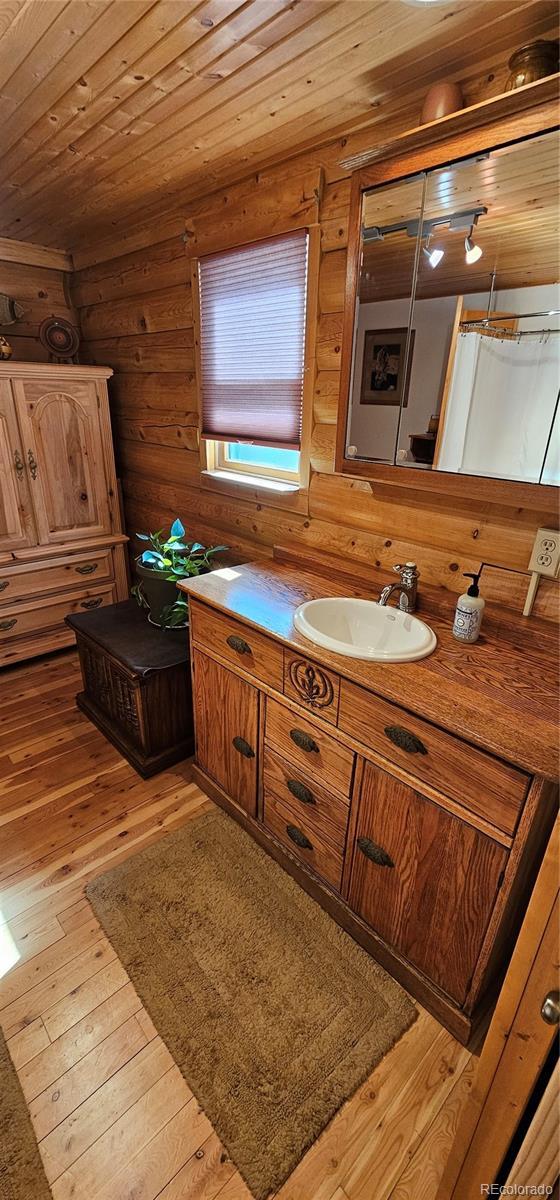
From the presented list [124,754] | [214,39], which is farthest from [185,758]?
[214,39]

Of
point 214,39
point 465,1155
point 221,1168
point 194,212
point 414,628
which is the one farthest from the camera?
point 194,212

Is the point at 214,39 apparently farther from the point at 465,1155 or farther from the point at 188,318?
the point at 465,1155

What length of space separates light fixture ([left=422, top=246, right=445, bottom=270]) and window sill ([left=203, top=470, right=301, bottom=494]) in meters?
0.83

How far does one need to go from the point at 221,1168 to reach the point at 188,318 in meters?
2.85

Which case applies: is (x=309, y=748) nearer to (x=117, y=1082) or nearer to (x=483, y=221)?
(x=117, y=1082)

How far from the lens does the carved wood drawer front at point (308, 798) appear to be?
1.40 m

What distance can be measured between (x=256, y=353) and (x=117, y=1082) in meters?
2.31

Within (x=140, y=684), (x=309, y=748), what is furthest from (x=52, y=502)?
(x=309, y=748)

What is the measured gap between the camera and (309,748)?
142cm

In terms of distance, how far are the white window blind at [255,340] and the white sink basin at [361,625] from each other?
2.37 ft

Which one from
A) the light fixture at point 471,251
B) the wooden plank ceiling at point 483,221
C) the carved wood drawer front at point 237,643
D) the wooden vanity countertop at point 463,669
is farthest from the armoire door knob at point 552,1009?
the light fixture at point 471,251

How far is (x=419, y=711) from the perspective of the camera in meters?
1.04

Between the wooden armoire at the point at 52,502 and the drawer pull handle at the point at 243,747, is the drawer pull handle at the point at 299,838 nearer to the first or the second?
the drawer pull handle at the point at 243,747

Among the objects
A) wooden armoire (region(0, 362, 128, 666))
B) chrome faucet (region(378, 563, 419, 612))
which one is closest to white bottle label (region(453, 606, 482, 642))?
chrome faucet (region(378, 563, 419, 612))
